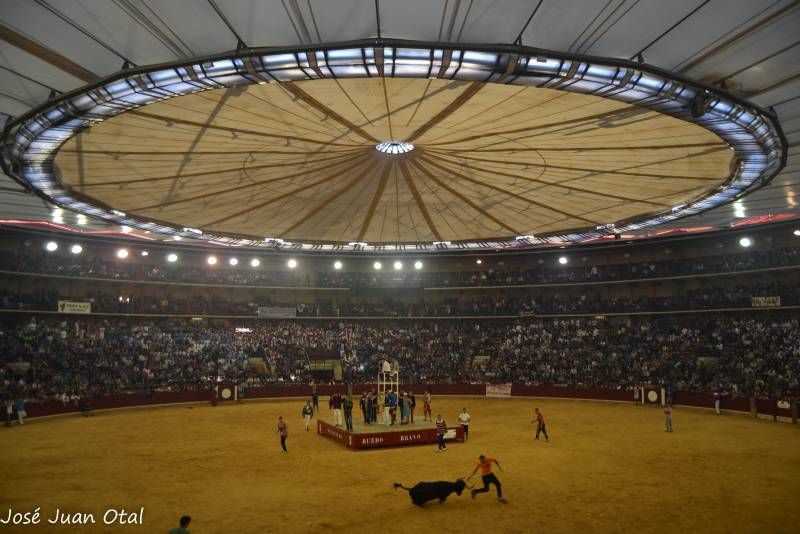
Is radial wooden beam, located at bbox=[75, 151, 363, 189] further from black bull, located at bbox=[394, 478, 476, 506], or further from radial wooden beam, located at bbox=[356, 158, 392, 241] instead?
black bull, located at bbox=[394, 478, 476, 506]

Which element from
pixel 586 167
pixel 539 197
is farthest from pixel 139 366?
pixel 586 167

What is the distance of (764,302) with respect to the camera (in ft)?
136

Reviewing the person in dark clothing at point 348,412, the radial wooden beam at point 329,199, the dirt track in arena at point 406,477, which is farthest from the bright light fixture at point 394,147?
the dirt track in arena at point 406,477

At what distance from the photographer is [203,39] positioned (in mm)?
13102

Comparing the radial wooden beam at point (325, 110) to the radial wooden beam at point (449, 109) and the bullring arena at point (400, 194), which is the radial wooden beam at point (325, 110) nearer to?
the bullring arena at point (400, 194)

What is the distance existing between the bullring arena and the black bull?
0.21 ft

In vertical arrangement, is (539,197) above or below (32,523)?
above

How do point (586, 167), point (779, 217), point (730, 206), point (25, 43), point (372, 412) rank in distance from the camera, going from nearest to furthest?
point (25, 43)
point (586, 167)
point (372, 412)
point (730, 206)
point (779, 217)

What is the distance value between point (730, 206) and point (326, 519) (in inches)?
1201

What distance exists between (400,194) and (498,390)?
83.0 feet

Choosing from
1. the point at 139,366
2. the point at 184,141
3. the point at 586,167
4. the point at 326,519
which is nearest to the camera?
the point at 326,519

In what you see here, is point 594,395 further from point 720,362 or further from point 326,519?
point 326,519

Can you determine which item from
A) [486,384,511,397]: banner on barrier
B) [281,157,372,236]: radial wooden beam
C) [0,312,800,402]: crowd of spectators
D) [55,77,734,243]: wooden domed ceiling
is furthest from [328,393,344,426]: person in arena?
[486,384,511,397]: banner on barrier

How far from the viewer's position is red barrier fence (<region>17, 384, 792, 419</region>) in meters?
34.0
